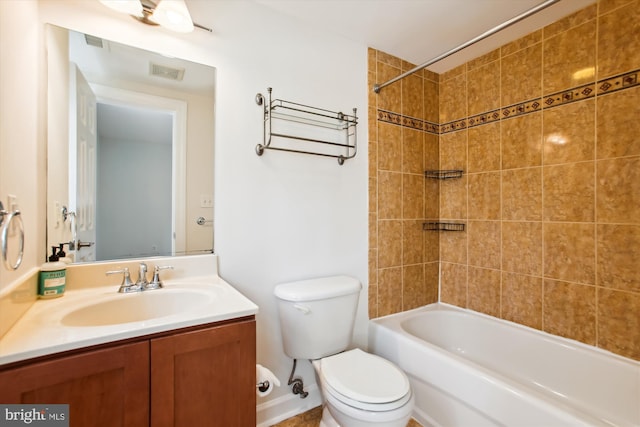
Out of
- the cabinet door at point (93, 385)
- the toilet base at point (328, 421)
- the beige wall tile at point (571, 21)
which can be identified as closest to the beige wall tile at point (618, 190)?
the beige wall tile at point (571, 21)

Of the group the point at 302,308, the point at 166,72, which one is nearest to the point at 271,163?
the point at 166,72

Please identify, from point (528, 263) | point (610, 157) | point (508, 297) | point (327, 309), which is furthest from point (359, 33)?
point (508, 297)

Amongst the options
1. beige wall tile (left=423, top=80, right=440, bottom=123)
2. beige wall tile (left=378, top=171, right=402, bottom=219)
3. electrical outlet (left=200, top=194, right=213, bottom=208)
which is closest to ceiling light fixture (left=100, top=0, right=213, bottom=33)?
electrical outlet (left=200, top=194, right=213, bottom=208)

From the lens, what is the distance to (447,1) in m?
1.56

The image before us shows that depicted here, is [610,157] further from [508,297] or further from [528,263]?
[508,297]

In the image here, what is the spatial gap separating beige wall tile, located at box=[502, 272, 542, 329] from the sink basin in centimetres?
187

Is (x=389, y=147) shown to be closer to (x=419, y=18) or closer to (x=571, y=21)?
(x=419, y=18)

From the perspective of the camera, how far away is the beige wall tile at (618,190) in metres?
1.43

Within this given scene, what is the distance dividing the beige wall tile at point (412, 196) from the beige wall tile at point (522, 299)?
71 cm

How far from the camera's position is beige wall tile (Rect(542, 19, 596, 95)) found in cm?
158

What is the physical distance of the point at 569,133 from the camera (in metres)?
1.66

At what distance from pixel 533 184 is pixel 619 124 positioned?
47cm

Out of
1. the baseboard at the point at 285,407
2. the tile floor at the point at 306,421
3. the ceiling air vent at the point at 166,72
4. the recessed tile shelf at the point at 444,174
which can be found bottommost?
the tile floor at the point at 306,421

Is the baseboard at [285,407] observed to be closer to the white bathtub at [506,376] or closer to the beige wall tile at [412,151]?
the white bathtub at [506,376]
